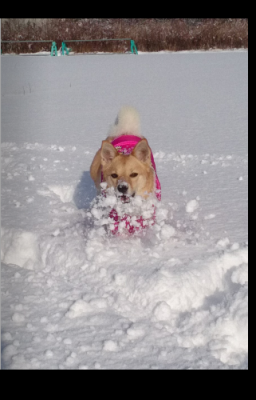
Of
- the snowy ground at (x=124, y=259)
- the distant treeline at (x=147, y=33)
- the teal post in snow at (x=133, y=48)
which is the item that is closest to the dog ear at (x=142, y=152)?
the snowy ground at (x=124, y=259)

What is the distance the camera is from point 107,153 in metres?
3.33

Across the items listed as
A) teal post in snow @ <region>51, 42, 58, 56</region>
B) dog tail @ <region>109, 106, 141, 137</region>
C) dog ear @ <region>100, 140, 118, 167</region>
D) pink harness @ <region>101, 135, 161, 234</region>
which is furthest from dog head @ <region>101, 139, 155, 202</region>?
teal post in snow @ <region>51, 42, 58, 56</region>

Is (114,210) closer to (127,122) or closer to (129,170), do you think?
(129,170)

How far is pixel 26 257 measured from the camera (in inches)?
123

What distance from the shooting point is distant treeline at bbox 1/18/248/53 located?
1122cm

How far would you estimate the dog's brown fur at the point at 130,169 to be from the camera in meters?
3.24

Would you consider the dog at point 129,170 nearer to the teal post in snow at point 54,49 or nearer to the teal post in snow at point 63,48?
the teal post in snow at point 54,49

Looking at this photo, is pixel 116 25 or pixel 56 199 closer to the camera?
pixel 56 199

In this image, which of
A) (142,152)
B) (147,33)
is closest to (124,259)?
(142,152)

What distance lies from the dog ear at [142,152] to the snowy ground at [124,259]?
490mm

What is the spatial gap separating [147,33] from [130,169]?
1042 centimetres

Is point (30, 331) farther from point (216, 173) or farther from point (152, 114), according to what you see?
point (152, 114)
